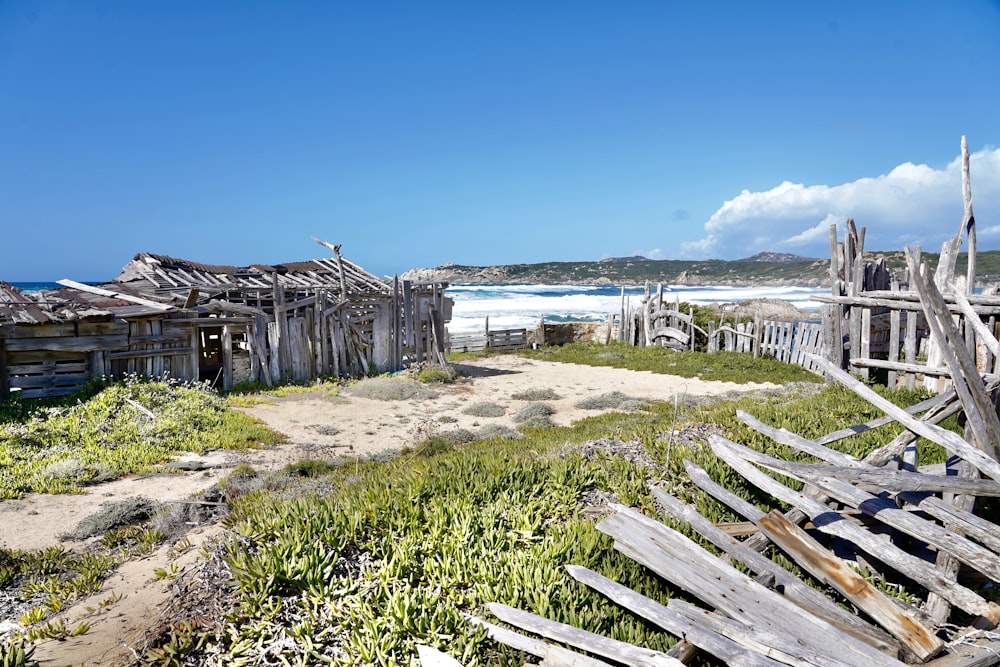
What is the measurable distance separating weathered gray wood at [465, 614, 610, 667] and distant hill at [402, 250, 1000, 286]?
9229 cm

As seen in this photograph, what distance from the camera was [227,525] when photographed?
5766mm

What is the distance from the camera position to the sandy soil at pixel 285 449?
4523 millimetres

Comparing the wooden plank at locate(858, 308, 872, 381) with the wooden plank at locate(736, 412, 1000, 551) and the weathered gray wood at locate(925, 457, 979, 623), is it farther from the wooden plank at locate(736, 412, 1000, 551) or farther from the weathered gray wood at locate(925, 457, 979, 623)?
the weathered gray wood at locate(925, 457, 979, 623)

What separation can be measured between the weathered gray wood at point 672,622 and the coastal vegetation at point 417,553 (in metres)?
0.11

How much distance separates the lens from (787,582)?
13.1 feet

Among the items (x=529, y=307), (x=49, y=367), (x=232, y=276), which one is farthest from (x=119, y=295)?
(x=529, y=307)

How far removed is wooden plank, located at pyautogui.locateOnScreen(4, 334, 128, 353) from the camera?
12.6 meters

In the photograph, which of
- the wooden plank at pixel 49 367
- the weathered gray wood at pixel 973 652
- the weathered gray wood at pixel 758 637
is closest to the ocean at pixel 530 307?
the wooden plank at pixel 49 367

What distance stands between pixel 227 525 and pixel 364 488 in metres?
1.42

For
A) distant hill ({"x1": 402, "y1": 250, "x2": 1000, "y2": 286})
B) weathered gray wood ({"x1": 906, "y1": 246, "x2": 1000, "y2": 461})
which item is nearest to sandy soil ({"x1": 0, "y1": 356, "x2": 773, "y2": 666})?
weathered gray wood ({"x1": 906, "y1": 246, "x2": 1000, "y2": 461})

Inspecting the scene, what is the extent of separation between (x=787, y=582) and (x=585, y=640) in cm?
156

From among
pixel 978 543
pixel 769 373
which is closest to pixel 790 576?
pixel 978 543

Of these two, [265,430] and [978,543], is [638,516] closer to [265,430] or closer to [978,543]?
[978,543]

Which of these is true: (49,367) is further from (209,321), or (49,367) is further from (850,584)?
(850,584)
